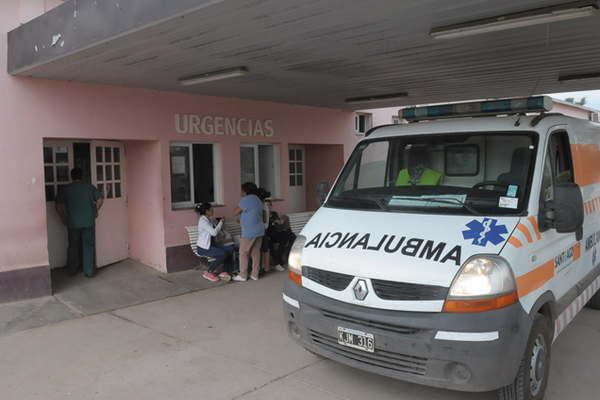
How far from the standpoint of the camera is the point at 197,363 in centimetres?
473

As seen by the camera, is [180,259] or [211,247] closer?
[211,247]

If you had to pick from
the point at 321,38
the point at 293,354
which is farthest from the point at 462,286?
the point at 321,38

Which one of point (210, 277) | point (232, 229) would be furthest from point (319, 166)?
point (210, 277)

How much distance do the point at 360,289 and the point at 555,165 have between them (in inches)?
81.7

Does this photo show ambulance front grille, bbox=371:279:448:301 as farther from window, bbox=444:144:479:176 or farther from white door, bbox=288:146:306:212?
white door, bbox=288:146:306:212

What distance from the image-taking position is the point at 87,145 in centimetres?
797

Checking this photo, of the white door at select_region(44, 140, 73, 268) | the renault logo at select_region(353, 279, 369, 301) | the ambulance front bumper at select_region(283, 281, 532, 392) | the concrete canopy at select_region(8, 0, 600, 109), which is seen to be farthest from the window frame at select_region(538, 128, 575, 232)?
the white door at select_region(44, 140, 73, 268)

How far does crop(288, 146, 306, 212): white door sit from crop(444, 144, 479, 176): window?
7343 millimetres

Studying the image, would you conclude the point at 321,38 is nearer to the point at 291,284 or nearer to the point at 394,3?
the point at 394,3

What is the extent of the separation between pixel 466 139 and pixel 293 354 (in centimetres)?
257

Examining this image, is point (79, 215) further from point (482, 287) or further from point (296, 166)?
point (482, 287)

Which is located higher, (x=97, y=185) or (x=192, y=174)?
(x=192, y=174)

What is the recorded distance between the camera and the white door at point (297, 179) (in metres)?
11.8

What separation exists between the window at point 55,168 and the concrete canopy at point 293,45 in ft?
4.48
